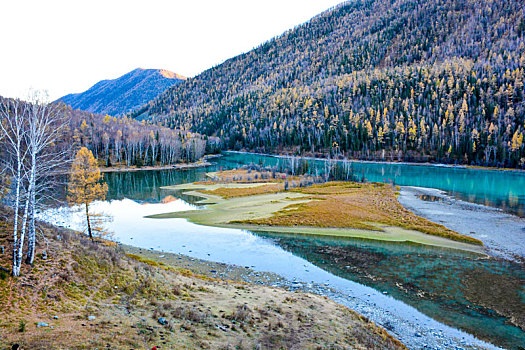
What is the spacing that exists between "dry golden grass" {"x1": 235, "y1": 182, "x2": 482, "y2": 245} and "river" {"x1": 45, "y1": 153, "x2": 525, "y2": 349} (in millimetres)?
5664

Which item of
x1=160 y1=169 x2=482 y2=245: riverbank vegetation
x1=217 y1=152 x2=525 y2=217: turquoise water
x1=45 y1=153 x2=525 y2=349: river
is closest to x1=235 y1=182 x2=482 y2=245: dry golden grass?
x1=160 y1=169 x2=482 y2=245: riverbank vegetation

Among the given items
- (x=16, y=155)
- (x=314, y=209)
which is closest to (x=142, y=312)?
(x=16, y=155)

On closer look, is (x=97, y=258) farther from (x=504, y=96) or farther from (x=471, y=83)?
(x=471, y=83)

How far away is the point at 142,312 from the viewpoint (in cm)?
1380

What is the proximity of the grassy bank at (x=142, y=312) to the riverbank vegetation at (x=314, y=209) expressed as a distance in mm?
26227

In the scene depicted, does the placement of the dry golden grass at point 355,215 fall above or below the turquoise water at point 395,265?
above

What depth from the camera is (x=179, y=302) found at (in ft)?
52.6

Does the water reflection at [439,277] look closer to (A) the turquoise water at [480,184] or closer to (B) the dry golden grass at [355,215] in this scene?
(B) the dry golden grass at [355,215]

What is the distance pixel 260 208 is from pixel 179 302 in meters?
41.3

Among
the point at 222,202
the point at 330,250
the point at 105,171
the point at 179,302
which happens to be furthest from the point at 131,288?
the point at 105,171

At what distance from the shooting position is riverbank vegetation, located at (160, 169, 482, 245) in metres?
45.2

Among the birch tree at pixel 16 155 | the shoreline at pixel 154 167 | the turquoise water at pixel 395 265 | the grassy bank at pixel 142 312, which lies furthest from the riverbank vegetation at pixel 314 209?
the shoreline at pixel 154 167

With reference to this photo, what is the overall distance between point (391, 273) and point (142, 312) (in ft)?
73.6

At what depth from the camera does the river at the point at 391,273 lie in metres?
19.1
